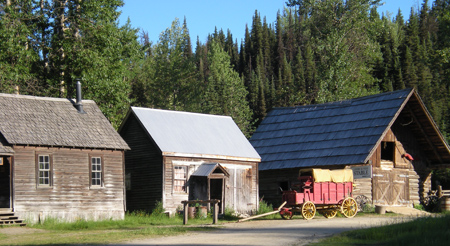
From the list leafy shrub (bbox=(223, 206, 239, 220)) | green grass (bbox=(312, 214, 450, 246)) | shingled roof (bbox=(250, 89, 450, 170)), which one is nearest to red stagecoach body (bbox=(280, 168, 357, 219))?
shingled roof (bbox=(250, 89, 450, 170))

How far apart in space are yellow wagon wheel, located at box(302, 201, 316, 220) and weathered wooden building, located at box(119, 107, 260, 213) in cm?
548

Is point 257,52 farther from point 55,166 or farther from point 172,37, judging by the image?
point 55,166

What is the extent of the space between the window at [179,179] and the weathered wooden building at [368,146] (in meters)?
6.97

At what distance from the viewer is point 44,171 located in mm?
28281

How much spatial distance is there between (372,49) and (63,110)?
119 ft

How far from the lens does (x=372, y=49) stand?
197ft

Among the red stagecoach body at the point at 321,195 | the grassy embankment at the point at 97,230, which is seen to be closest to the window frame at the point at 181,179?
the grassy embankment at the point at 97,230

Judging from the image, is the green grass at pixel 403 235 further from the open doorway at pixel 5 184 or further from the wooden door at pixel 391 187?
the wooden door at pixel 391 187

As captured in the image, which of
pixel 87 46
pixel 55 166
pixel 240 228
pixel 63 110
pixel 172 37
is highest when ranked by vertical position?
pixel 172 37

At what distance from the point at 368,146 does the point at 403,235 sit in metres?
16.0

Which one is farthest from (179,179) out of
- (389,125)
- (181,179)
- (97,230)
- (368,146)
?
(389,125)

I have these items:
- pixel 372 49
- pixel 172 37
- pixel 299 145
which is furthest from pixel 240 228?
pixel 172 37

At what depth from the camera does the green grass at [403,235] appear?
681 inches

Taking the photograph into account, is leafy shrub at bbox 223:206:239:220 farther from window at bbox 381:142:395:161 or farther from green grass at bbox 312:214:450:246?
green grass at bbox 312:214:450:246
